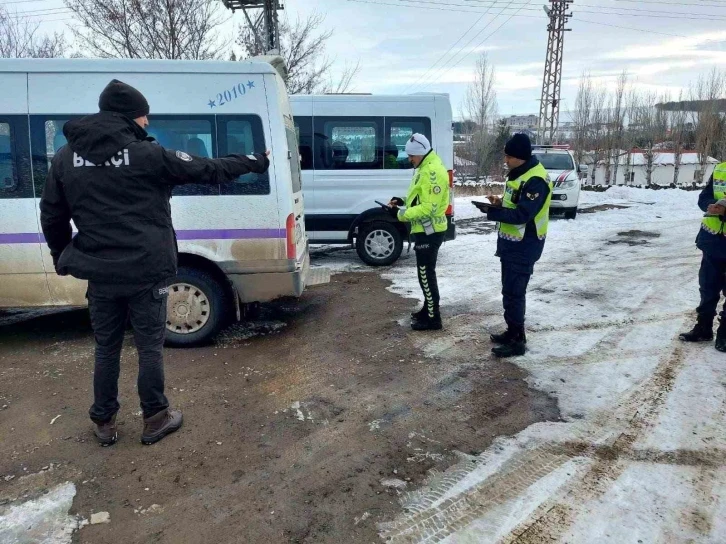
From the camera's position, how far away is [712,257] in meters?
4.68

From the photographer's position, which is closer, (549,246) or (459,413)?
(459,413)

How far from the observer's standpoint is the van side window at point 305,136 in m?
8.30

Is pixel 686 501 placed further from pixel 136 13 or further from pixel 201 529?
pixel 136 13

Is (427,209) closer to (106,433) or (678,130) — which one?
(106,433)

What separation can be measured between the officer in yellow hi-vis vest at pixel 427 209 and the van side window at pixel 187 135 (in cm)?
186

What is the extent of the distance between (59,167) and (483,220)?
11.8 m

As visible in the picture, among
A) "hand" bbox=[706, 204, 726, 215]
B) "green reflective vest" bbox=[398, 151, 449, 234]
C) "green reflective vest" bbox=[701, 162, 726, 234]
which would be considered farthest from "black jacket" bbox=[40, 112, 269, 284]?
"green reflective vest" bbox=[701, 162, 726, 234]

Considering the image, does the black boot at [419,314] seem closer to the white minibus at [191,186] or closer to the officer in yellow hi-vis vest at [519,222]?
the officer in yellow hi-vis vest at [519,222]

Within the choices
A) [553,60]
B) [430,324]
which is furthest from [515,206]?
[553,60]

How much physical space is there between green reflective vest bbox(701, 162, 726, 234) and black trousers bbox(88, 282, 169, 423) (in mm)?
4520

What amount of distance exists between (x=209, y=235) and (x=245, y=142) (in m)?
0.89

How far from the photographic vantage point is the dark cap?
4.35 meters

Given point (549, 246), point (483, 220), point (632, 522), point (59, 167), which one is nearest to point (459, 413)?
point (632, 522)

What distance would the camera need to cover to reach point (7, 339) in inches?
206
